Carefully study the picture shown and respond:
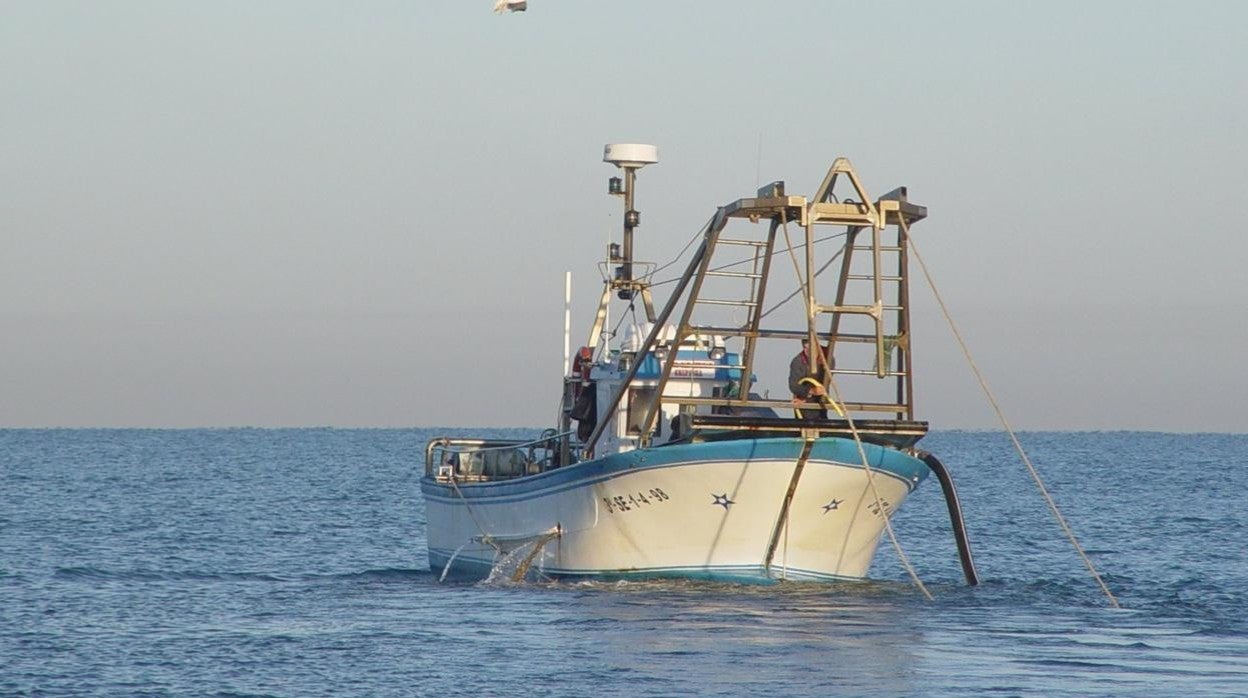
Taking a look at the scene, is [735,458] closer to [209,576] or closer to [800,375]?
[800,375]

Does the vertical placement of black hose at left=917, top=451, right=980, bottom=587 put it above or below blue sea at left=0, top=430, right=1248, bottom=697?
above

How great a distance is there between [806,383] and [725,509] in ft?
6.59

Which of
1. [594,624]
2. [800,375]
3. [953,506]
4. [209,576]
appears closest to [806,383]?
[800,375]

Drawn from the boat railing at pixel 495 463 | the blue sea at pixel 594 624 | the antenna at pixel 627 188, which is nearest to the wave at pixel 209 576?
the blue sea at pixel 594 624

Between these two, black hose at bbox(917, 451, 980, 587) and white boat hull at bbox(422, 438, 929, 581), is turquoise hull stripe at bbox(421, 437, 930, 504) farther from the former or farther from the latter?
black hose at bbox(917, 451, 980, 587)

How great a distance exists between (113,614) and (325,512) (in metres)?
29.3

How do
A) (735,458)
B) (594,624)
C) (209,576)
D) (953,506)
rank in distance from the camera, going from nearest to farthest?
(594,624), (735,458), (953,506), (209,576)

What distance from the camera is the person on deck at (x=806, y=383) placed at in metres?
25.6

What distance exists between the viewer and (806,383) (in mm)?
25750

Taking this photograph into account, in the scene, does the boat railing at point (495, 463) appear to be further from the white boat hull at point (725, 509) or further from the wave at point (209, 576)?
the white boat hull at point (725, 509)

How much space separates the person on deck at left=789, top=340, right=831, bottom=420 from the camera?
2562cm

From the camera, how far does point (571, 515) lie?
27.3 m

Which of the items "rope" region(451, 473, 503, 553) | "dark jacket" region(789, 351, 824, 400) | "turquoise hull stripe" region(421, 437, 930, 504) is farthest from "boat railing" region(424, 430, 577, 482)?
"dark jacket" region(789, 351, 824, 400)

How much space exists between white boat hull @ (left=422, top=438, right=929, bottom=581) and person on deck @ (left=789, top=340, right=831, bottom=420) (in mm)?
881
